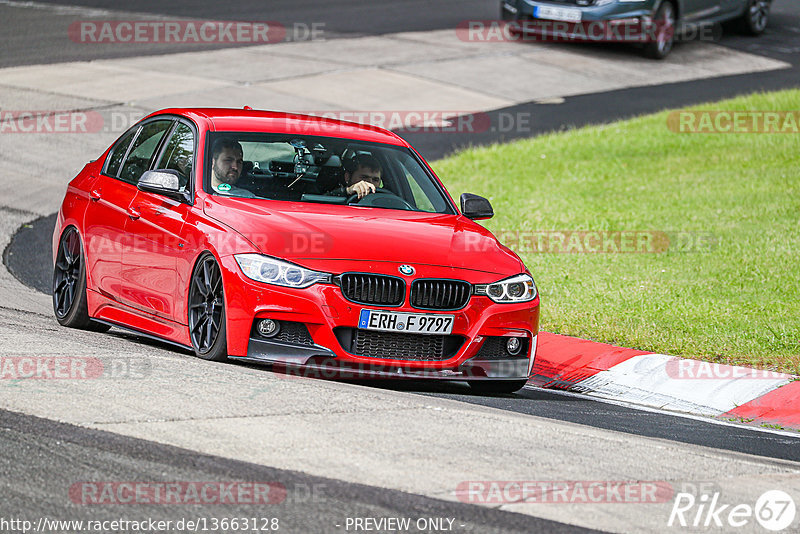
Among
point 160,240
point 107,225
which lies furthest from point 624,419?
point 107,225

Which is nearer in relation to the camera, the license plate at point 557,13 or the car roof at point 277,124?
the car roof at point 277,124

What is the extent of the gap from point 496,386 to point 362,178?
1.74 metres

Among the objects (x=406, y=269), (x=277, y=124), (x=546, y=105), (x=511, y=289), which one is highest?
(x=277, y=124)

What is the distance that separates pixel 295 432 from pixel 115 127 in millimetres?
12827

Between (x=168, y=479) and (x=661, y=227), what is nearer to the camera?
(x=168, y=479)

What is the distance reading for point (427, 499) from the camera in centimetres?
511

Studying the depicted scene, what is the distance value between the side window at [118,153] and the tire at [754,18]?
2077cm

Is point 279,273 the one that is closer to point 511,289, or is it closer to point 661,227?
point 511,289

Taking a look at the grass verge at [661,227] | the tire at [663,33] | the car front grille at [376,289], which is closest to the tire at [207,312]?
the car front grille at [376,289]

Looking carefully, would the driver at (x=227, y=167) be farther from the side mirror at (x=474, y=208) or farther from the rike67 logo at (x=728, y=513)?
the rike67 logo at (x=728, y=513)

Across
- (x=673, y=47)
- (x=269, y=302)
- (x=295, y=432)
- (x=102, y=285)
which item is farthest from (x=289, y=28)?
(x=295, y=432)

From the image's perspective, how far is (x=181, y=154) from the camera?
8.72 m

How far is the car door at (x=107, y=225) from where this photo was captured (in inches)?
345

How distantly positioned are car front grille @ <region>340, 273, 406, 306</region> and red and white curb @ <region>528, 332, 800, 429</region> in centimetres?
211
